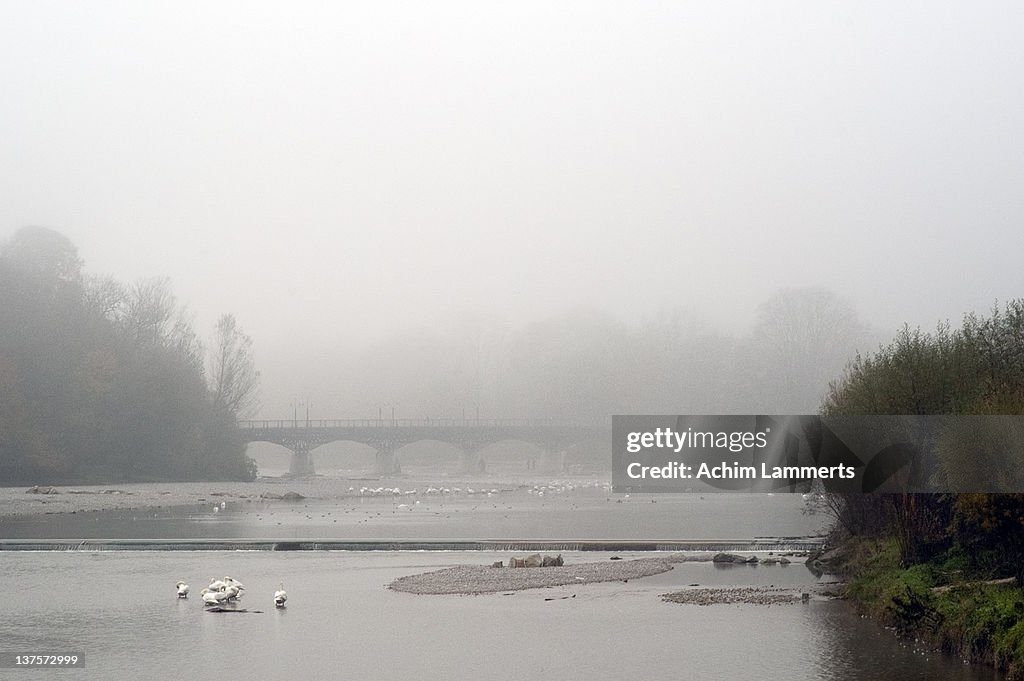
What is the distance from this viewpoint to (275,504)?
85375 mm

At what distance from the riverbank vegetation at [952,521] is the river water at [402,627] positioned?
0.78 meters

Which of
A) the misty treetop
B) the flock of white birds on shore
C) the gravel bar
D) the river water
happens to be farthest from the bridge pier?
the flock of white birds on shore

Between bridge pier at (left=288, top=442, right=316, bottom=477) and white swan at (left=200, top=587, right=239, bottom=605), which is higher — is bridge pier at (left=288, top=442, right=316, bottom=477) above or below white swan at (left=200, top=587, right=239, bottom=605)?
above

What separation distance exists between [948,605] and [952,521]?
10.3 ft

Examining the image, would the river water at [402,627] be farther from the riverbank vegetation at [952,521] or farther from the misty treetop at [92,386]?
the misty treetop at [92,386]

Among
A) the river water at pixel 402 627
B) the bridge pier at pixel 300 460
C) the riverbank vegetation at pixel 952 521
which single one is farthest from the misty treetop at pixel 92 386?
the riverbank vegetation at pixel 952 521

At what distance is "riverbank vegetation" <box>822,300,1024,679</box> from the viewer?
21125mm

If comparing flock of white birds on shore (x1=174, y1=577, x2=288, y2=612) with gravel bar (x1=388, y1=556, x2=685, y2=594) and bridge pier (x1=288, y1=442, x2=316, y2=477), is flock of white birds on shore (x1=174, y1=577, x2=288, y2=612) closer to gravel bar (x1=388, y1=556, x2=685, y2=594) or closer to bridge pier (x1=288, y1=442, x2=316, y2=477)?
gravel bar (x1=388, y1=556, x2=685, y2=594)

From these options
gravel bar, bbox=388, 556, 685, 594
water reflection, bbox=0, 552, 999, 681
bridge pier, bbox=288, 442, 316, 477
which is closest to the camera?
water reflection, bbox=0, 552, 999, 681

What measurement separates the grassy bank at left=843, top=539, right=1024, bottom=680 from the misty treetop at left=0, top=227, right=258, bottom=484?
252 feet

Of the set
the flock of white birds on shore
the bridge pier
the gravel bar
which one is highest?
the bridge pier

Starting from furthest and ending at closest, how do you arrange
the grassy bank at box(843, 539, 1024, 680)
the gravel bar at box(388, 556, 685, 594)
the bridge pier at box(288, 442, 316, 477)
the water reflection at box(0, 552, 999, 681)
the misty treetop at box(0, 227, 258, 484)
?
1. the bridge pier at box(288, 442, 316, 477)
2. the misty treetop at box(0, 227, 258, 484)
3. the gravel bar at box(388, 556, 685, 594)
4. the water reflection at box(0, 552, 999, 681)
5. the grassy bank at box(843, 539, 1024, 680)

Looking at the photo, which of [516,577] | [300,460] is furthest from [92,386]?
[516,577]

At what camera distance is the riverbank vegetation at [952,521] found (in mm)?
21125
